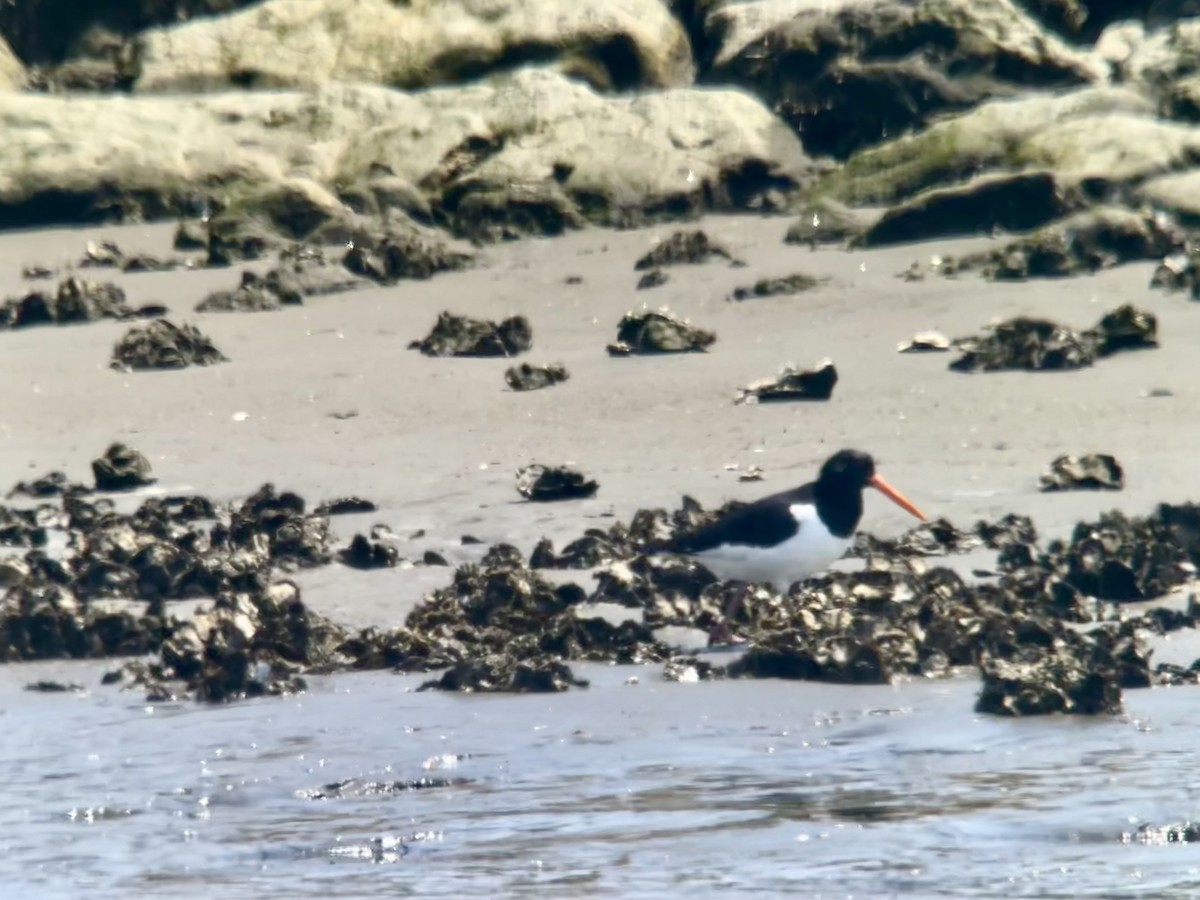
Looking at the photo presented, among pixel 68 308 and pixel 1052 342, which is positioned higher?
pixel 68 308

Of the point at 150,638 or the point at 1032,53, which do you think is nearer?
the point at 150,638

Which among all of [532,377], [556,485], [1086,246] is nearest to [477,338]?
[532,377]

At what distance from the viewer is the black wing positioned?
8250mm

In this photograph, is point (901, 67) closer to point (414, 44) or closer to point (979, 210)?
point (979, 210)

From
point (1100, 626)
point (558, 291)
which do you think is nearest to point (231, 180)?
point (558, 291)

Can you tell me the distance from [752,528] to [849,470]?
Result: 0.72 metres

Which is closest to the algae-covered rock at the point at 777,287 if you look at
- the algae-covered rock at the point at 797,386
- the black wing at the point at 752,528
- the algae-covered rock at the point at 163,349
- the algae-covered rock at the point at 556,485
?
the algae-covered rock at the point at 797,386

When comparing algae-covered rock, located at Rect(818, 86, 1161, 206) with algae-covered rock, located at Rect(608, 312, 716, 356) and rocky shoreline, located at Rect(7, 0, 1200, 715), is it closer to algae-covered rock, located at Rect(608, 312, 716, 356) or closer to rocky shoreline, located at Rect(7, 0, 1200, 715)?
rocky shoreline, located at Rect(7, 0, 1200, 715)

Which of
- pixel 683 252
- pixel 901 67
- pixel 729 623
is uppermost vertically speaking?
pixel 901 67

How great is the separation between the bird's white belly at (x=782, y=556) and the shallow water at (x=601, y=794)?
82 cm

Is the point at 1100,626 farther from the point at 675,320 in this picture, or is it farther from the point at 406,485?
the point at 675,320

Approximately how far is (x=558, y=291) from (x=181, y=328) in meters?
2.74

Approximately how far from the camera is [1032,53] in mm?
18906

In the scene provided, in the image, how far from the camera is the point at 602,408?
37.0 feet
